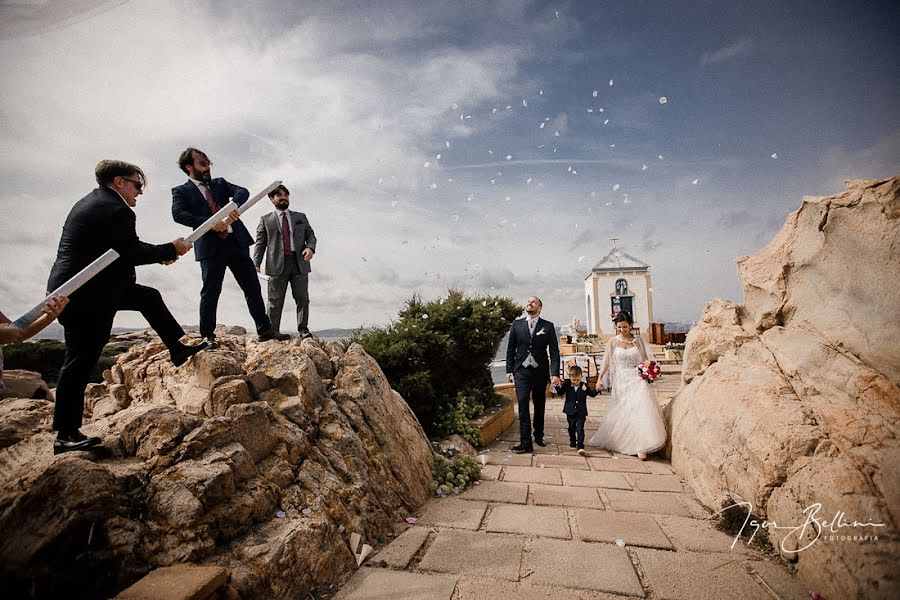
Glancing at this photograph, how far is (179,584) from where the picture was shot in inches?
79.2

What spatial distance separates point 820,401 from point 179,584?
4.57 metres

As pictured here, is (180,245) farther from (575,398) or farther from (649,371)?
(649,371)

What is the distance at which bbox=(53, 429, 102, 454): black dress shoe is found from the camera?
8.61ft

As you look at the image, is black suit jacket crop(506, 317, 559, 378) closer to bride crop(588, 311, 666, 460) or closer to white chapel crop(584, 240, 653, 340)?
bride crop(588, 311, 666, 460)

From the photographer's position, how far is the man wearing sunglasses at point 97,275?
108 inches

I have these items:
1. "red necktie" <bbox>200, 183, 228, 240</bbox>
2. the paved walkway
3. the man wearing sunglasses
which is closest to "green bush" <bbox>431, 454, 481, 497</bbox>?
the paved walkway

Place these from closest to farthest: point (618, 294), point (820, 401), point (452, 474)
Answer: point (820, 401) → point (452, 474) → point (618, 294)

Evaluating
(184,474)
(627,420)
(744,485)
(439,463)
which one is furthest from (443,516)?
(627,420)

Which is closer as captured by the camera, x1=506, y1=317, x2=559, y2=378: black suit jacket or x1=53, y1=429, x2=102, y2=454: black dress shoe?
x1=53, y1=429, x2=102, y2=454: black dress shoe

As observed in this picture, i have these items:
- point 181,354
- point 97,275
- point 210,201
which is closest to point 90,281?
point 97,275

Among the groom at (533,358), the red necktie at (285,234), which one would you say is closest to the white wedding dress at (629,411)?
the groom at (533,358)

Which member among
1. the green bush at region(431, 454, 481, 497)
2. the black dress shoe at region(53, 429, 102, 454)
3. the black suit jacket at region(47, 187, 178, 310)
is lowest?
the green bush at region(431, 454, 481, 497)

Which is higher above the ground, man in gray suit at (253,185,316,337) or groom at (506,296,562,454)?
man in gray suit at (253,185,316,337)

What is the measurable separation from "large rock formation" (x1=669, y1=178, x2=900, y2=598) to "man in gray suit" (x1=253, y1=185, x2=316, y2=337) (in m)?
4.94
